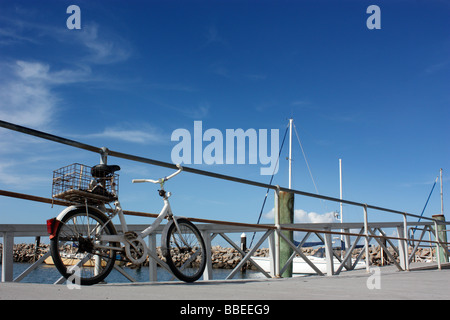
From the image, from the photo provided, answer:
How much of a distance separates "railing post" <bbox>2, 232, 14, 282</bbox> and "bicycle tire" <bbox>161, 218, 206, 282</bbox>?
1239mm

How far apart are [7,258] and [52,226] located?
0.69m

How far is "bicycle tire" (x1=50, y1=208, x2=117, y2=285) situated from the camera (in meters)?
3.11

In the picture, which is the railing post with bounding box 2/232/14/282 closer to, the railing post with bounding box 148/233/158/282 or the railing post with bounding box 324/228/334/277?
the railing post with bounding box 148/233/158/282

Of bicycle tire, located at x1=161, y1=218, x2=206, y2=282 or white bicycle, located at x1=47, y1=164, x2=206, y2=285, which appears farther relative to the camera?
bicycle tire, located at x1=161, y1=218, x2=206, y2=282

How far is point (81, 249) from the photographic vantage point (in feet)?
10.8

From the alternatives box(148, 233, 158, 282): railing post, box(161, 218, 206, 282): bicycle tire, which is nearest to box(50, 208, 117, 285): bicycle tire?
box(161, 218, 206, 282): bicycle tire

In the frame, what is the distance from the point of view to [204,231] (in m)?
5.84

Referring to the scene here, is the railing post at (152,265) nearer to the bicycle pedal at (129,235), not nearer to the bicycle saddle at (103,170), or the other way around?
the bicycle pedal at (129,235)

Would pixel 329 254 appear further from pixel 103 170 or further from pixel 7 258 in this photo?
pixel 7 258

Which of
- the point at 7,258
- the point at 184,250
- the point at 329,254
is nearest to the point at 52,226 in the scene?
the point at 7,258

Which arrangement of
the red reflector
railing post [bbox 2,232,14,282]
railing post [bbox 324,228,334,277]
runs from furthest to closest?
1. railing post [bbox 324,228,334,277]
2. railing post [bbox 2,232,14,282]
3. the red reflector

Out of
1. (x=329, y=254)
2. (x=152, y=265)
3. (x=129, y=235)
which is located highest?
(x=129, y=235)

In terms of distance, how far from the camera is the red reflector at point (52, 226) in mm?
3090
